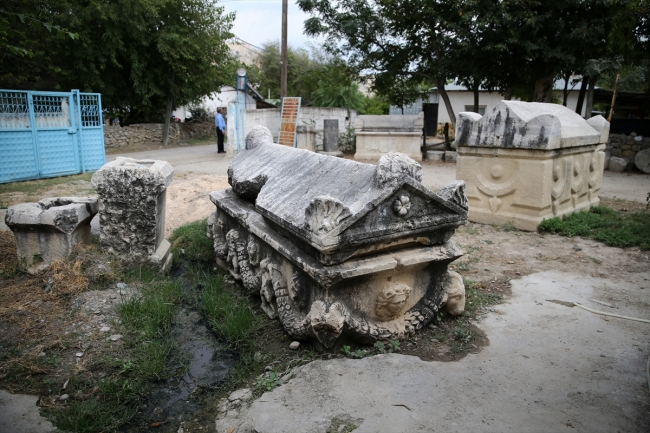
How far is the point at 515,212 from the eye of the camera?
234 inches

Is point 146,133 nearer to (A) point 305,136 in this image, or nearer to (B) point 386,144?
(A) point 305,136

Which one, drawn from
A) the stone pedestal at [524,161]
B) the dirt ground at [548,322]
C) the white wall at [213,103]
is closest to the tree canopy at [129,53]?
the white wall at [213,103]

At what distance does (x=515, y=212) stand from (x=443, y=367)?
12.4ft

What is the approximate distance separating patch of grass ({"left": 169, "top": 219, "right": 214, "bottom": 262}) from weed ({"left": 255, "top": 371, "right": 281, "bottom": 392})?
8.56ft

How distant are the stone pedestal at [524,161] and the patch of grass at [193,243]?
3.45 metres

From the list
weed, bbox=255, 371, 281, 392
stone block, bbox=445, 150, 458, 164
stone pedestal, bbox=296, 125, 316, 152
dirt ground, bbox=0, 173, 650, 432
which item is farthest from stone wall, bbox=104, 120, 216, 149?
weed, bbox=255, 371, 281, 392

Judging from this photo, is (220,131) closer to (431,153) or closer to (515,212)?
(431,153)

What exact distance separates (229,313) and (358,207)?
4.77ft

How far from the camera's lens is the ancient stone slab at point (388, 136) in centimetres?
1359

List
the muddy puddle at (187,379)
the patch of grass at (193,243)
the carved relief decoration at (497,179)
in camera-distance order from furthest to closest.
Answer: the carved relief decoration at (497,179)
the patch of grass at (193,243)
the muddy puddle at (187,379)

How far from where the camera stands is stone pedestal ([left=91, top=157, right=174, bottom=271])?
4.03 metres

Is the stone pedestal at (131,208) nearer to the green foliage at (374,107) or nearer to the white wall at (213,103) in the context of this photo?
the white wall at (213,103)

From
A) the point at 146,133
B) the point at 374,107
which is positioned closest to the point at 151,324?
the point at 146,133

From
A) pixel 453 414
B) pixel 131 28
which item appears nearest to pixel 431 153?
pixel 131 28
